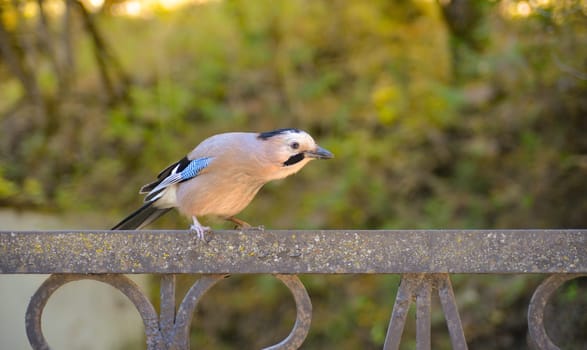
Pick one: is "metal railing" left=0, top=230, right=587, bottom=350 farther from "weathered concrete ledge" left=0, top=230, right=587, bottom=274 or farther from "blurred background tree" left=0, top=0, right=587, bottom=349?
"blurred background tree" left=0, top=0, right=587, bottom=349

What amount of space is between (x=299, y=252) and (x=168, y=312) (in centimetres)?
48

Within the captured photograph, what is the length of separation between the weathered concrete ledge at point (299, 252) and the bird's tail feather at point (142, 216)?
795mm

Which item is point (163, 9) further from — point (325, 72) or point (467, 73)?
point (467, 73)

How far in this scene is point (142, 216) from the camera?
131 inches

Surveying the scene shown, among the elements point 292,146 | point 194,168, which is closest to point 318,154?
point 292,146

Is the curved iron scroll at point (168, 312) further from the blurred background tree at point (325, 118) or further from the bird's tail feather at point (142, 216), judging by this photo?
the blurred background tree at point (325, 118)

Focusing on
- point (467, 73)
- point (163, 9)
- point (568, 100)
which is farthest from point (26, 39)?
point (568, 100)

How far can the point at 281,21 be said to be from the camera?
7.52 meters

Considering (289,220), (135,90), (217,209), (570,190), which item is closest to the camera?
(217,209)

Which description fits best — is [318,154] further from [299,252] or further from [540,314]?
[540,314]

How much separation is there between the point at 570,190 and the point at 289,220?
8.16ft

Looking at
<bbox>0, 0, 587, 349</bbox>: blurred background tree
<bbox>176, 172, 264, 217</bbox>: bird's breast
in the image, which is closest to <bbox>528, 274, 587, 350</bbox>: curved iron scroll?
<bbox>176, 172, 264, 217</bbox>: bird's breast

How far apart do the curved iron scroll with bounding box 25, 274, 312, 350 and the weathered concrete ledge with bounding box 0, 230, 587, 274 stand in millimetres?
60

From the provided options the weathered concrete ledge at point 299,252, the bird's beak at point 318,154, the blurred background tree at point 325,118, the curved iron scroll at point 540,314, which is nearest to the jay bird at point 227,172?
the bird's beak at point 318,154
